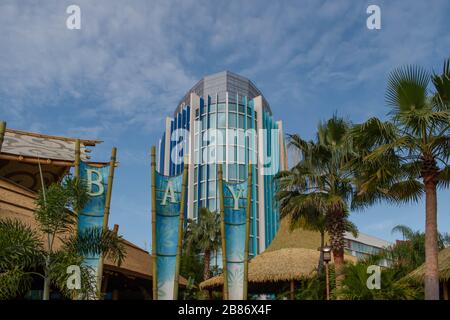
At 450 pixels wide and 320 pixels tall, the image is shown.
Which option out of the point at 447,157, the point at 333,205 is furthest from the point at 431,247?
the point at 333,205

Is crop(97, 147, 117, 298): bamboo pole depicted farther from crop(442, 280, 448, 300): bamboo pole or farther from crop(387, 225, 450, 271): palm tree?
crop(387, 225, 450, 271): palm tree

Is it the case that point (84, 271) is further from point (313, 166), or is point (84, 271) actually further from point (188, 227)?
point (188, 227)

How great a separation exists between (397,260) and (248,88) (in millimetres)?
39359

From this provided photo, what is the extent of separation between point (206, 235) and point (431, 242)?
23077 millimetres

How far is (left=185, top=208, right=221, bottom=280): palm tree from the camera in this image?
3516 cm

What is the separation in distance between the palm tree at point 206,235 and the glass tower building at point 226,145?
23.6 m

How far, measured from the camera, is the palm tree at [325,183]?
19328mm

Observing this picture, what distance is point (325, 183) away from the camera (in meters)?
20.1

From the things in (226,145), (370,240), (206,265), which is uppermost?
(226,145)

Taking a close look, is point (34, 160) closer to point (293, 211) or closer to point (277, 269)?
point (293, 211)

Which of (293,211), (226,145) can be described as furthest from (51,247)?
(226,145)

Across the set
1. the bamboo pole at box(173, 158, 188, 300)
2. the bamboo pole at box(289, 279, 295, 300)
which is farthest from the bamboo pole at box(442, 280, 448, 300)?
the bamboo pole at box(173, 158, 188, 300)

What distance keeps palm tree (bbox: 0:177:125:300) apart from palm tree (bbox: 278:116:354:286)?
7715mm

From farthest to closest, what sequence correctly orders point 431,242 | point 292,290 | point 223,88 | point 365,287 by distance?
point 223,88 → point 292,290 → point 365,287 → point 431,242
